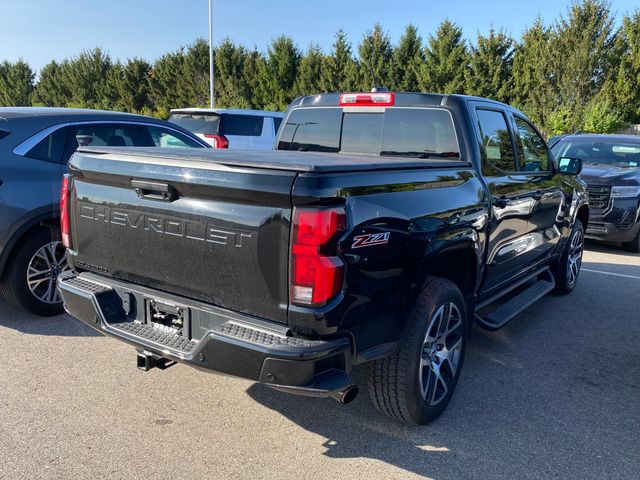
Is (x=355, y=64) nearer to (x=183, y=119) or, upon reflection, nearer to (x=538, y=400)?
(x=183, y=119)

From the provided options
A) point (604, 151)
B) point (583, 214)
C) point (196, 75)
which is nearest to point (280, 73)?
point (196, 75)

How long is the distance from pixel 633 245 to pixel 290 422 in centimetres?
720

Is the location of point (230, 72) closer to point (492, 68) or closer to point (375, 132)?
point (492, 68)

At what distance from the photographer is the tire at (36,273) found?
177 inches

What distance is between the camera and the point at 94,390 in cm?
354

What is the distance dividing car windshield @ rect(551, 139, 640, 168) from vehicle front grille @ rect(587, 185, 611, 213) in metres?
1.00

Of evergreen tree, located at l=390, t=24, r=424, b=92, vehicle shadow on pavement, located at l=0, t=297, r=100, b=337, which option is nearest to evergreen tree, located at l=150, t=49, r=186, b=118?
evergreen tree, located at l=390, t=24, r=424, b=92

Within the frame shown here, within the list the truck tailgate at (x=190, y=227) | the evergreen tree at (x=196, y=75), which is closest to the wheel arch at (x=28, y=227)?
the truck tailgate at (x=190, y=227)

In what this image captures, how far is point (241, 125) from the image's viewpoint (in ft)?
39.4

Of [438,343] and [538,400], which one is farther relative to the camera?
[538,400]

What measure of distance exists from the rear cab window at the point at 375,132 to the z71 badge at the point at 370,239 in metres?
1.39

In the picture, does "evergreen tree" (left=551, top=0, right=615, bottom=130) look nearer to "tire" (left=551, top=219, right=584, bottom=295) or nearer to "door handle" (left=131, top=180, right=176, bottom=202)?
"tire" (left=551, top=219, right=584, bottom=295)

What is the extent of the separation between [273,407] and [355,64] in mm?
27743

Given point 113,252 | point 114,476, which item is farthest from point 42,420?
point 113,252
